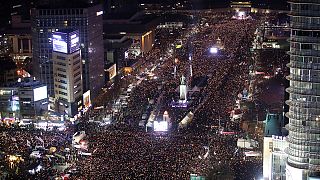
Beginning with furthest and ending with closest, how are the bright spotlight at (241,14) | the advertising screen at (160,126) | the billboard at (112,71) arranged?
1. the bright spotlight at (241,14)
2. the billboard at (112,71)
3. the advertising screen at (160,126)

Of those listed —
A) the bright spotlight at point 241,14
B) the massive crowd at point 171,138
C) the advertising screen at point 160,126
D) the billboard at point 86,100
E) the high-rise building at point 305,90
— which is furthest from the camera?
the bright spotlight at point 241,14

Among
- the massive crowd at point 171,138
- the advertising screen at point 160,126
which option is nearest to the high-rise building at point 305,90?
the massive crowd at point 171,138

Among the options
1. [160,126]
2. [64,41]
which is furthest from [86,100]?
[160,126]

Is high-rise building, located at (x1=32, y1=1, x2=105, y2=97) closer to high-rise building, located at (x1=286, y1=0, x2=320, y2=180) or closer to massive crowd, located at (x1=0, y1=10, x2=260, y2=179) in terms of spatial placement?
massive crowd, located at (x1=0, y1=10, x2=260, y2=179)

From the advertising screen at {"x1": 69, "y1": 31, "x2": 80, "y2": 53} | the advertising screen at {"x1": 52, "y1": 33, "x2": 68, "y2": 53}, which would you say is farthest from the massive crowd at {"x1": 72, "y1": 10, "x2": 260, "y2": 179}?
the advertising screen at {"x1": 52, "y1": 33, "x2": 68, "y2": 53}

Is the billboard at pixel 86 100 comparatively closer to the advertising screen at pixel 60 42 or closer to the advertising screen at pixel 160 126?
the advertising screen at pixel 60 42

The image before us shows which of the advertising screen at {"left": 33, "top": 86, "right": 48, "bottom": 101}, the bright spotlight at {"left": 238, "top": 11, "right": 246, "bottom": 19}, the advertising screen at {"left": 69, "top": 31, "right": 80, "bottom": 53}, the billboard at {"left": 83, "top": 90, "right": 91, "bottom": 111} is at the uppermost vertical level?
the advertising screen at {"left": 69, "top": 31, "right": 80, "bottom": 53}
